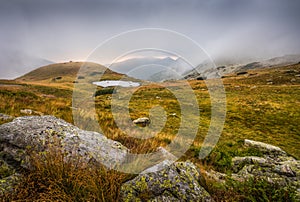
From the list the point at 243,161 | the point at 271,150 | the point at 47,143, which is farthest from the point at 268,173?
the point at 47,143

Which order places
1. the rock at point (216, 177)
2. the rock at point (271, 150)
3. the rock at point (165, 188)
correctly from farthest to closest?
the rock at point (271, 150)
the rock at point (216, 177)
the rock at point (165, 188)

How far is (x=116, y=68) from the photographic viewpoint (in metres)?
13.8

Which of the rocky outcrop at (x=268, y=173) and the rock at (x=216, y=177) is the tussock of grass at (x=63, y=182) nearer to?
the rock at (x=216, y=177)

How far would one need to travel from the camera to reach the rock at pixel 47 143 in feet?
12.7

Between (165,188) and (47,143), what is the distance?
272 centimetres

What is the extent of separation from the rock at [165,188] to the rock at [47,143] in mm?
698

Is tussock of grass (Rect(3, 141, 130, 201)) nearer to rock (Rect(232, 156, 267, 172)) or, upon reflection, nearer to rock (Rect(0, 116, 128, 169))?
rock (Rect(0, 116, 128, 169))

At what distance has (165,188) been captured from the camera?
11.3 ft

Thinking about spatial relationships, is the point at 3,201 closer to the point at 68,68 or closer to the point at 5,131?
the point at 5,131

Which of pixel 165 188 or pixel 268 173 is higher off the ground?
pixel 165 188

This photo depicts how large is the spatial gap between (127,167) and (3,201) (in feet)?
6.86

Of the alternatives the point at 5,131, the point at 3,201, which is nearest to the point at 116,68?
the point at 5,131

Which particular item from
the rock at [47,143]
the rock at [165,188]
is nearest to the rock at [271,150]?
the rock at [165,188]

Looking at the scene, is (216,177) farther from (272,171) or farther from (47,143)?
(47,143)
